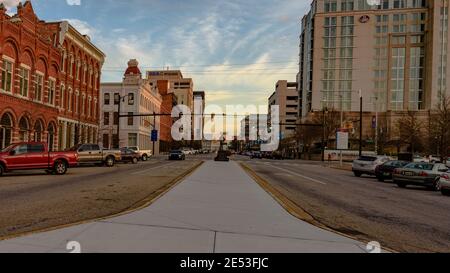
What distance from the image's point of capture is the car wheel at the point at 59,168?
81.3 ft

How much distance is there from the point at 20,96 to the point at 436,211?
34607 mm

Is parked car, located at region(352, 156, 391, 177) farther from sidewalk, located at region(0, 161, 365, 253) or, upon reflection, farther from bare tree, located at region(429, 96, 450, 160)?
sidewalk, located at region(0, 161, 365, 253)

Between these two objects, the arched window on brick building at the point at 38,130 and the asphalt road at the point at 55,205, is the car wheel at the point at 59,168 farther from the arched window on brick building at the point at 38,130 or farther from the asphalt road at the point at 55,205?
the arched window on brick building at the point at 38,130

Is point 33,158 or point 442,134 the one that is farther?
point 442,134

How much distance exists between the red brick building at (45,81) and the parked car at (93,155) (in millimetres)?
6303

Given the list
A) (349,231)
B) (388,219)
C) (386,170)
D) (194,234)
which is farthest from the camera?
(386,170)

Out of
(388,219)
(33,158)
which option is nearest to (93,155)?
(33,158)

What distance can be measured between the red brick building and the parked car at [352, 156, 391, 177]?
2835 centimetres

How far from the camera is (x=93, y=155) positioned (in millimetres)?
34625

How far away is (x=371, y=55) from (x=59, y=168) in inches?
3973

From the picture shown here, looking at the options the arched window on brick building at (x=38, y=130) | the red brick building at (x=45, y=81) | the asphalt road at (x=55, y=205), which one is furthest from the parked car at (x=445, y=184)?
the arched window on brick building at (x=38, y=130)

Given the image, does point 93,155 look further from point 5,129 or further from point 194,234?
point 194,234
